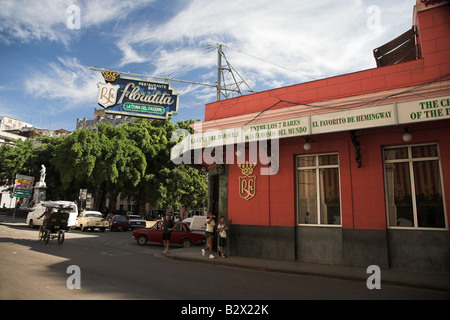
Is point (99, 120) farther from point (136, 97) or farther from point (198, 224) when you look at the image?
point (198, 224)

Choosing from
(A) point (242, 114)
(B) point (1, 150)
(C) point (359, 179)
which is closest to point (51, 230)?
(A) point (242, 114)

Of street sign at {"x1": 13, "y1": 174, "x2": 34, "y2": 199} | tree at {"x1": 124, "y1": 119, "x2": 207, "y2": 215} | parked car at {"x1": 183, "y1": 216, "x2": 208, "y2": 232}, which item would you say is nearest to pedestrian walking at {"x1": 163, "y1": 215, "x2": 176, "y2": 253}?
parked car at {"x1": 183, "y1": 216, "x2": 208, "y2": 232}

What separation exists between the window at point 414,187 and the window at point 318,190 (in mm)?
1646

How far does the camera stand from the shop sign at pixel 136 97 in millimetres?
15852

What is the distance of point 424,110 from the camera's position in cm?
796

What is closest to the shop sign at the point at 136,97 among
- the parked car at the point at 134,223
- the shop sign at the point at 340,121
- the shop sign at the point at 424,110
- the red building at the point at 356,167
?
the red building at the point at 356,167

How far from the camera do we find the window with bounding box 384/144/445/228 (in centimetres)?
903

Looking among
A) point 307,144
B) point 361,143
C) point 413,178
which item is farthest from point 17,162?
point 413,178

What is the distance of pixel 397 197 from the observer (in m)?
9.61

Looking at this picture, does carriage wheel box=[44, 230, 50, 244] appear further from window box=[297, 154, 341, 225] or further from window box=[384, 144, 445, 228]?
window box=[384, 144, 445, 228]

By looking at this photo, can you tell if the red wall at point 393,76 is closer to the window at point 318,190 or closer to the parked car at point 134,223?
the window at point 318,190

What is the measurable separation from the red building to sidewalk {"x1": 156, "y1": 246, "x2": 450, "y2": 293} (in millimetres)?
512

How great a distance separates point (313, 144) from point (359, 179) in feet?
6.70
